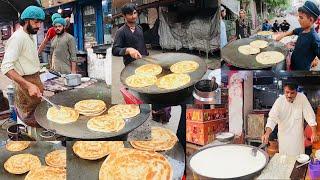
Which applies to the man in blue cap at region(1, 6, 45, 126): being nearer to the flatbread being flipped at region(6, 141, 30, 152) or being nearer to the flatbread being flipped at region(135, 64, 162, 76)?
the flatbread being flipped at region(6, 141, 30, 152)

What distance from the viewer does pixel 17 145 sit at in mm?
2299

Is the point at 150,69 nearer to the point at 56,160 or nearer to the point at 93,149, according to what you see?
the point at 93,149

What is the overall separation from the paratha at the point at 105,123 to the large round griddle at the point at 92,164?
0.19 metres

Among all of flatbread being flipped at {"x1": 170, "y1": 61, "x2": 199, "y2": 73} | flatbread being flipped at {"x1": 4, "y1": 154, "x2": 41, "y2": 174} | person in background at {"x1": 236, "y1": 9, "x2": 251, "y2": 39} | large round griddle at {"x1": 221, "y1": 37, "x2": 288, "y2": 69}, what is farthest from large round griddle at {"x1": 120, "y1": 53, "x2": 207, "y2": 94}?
flatbread being flipped at {"x1": 4, "y1": 154, "x2": 41, "y2": 174}

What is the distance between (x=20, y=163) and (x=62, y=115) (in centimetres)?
63

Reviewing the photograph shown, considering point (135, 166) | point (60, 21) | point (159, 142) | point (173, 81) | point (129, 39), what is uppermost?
point (60, 21)

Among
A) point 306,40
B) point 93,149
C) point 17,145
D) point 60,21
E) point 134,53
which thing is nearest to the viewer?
point 306,40

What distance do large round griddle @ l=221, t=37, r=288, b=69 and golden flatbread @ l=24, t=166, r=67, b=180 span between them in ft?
4.36

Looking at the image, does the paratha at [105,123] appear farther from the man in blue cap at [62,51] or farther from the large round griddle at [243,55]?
the large round griddle at [243,55]

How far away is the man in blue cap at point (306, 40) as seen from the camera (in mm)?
1758

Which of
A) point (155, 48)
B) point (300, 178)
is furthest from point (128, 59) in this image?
point (300, 178)

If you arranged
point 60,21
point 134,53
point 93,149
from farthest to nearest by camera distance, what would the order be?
point 93,149, point 60,21, point 134,53

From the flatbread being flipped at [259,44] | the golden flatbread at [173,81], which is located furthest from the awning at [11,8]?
the flatbread being flipped at [259,44]

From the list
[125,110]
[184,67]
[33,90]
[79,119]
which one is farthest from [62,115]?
[184,67]
